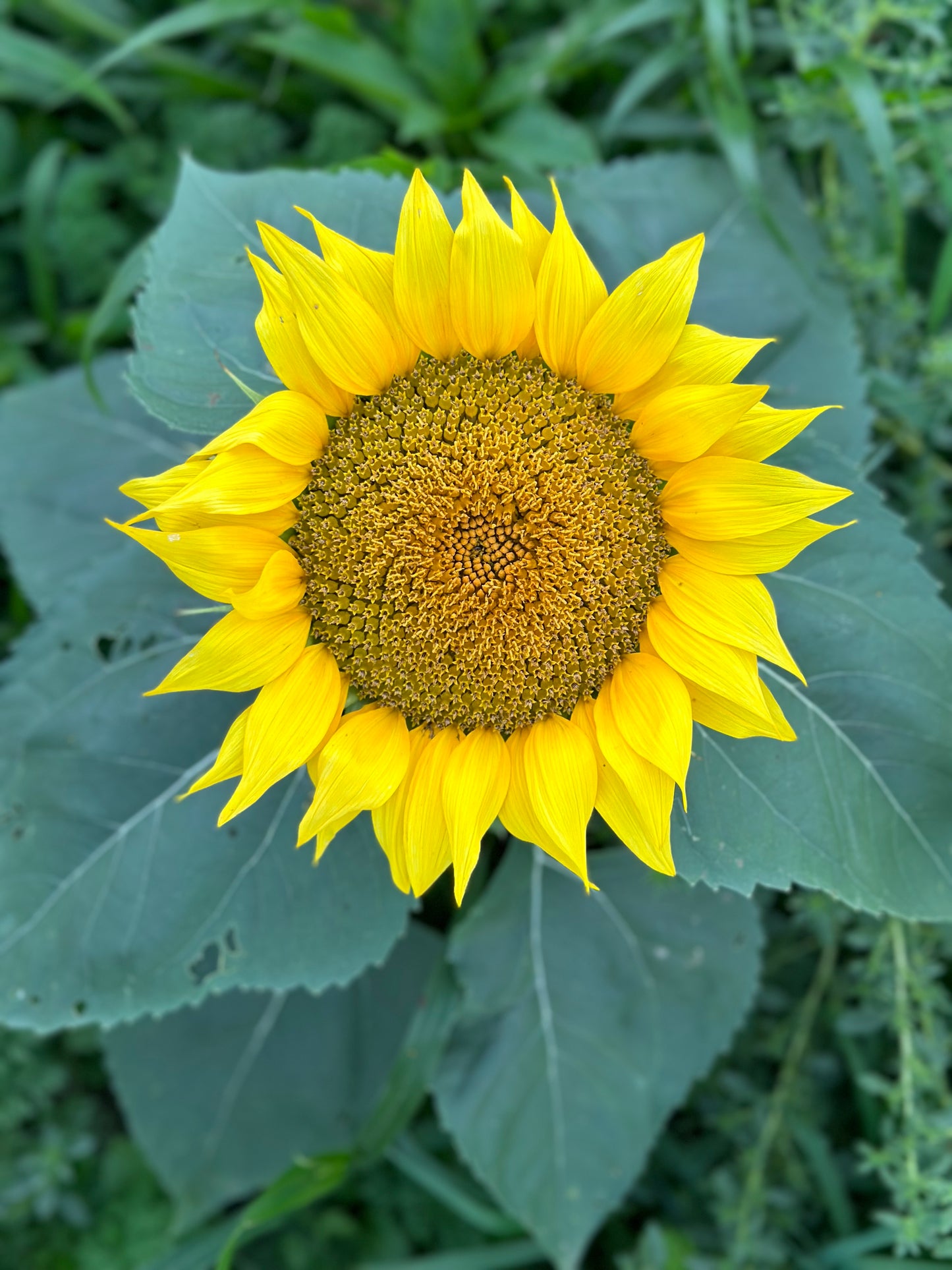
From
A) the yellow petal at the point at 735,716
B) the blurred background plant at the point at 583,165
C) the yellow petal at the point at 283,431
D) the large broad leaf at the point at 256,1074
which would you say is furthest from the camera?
the large broad leaf at the point at 256,1074

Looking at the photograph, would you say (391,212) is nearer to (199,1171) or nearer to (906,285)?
(906,285)

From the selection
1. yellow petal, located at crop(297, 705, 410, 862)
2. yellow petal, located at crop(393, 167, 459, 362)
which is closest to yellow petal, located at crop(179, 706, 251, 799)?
yellow petal, located at crop(297, 705, 410, 862)

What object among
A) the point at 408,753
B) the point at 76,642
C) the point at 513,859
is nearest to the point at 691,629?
the point at 408,753

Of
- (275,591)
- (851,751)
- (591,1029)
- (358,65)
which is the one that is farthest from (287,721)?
(358,65)

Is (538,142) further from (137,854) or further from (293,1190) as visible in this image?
(293,1190)

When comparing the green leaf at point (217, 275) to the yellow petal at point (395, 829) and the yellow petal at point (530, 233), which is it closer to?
the yellow petal at point (530, 233)

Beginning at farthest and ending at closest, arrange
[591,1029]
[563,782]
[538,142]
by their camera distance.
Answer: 1. [538,142]
2. [591,1029]
3. [563,782]

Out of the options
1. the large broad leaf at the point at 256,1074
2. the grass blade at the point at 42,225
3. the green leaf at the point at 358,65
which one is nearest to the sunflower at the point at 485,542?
the large broad leaf at the point at 256,1074
